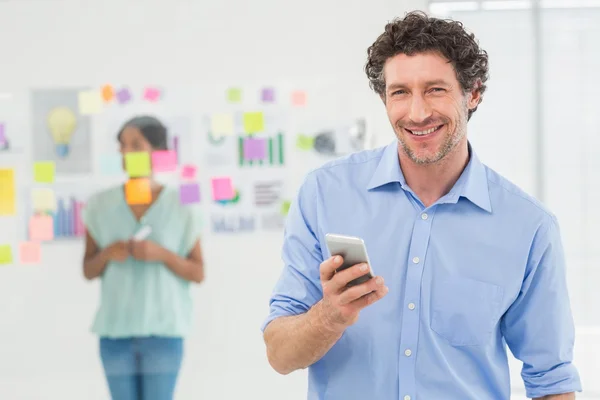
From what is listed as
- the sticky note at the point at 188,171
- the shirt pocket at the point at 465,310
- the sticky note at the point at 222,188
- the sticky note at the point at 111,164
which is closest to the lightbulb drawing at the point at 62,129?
the sticky note at the point at 111,164

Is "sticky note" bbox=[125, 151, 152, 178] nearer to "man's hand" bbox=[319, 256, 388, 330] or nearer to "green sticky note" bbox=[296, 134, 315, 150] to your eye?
"green sticky note" bbox=[296, 134, 315, 150]

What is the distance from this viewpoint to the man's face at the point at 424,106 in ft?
4.42

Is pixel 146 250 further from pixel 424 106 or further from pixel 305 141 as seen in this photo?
pixel 424 106

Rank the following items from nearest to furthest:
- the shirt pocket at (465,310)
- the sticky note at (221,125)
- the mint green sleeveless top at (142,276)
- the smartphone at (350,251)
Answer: the smartphone at (350,251), the shirt pocket at (465,310), the mint green sleeveless top at (142,276), the sticky note at (221,125)

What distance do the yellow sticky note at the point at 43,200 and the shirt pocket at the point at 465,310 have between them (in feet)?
7.00

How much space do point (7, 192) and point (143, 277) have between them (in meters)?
0.69

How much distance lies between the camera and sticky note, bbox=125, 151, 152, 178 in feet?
9.91

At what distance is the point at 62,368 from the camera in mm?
3107

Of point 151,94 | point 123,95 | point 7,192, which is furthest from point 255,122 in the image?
point 7,192

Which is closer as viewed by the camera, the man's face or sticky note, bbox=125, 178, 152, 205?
the man's face

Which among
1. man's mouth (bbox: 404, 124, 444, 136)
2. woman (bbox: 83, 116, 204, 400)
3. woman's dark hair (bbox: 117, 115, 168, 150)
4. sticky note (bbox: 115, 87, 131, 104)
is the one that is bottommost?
woman (bbox: 83, 116, 204, 400)

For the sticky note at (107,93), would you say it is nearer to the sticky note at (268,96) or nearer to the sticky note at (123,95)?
the sticky note at (123,95)

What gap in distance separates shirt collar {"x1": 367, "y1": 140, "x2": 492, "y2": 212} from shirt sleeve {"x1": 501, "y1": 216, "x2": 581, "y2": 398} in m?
0.13

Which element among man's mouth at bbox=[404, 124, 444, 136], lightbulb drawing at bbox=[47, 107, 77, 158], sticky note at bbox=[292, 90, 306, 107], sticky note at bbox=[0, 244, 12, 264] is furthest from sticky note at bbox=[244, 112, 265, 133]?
man's mouth at bbox=[404, 124, 444, 136]
